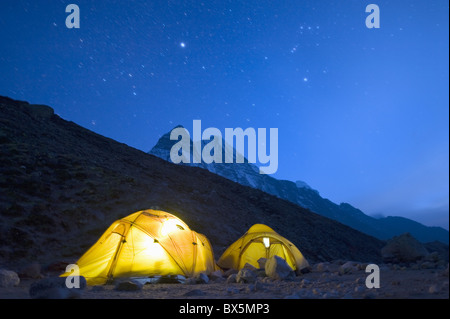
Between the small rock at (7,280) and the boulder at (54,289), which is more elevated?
the boulder at (54,289)

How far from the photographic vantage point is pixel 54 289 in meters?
5.34

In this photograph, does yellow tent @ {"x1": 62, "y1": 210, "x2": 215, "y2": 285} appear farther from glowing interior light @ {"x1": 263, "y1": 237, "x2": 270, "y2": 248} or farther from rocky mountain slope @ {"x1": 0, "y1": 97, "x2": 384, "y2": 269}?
rocky mountain slope @ {"x1": 0, "y1": 97, "x2": 384, "y2": 269}

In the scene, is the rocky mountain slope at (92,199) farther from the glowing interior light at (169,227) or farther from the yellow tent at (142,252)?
the glowing interior light at (169,227)

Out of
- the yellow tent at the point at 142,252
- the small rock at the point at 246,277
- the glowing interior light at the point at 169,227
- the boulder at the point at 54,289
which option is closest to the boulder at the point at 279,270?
the small rock at the point at 246,277

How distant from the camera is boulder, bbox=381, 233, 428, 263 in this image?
34.1ft

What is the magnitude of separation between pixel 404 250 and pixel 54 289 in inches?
444

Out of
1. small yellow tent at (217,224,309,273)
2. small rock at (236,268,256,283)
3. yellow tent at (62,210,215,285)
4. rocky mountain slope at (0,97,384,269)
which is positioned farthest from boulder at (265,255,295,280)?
rocky mountain slope at (0,97,384,269)

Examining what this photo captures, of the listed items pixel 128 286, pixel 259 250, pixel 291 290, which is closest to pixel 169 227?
pixel 128 286

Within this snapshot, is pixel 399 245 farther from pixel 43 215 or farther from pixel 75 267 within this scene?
pixel 43 215

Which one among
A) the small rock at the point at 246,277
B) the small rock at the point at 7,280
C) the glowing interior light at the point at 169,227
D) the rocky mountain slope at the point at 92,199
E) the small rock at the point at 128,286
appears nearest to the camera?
the small rock at the point at 128,286

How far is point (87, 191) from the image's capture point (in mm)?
20906

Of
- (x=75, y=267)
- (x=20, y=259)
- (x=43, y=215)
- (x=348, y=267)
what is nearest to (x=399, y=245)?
(x=348, y=267)

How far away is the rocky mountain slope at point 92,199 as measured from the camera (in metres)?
15.2
